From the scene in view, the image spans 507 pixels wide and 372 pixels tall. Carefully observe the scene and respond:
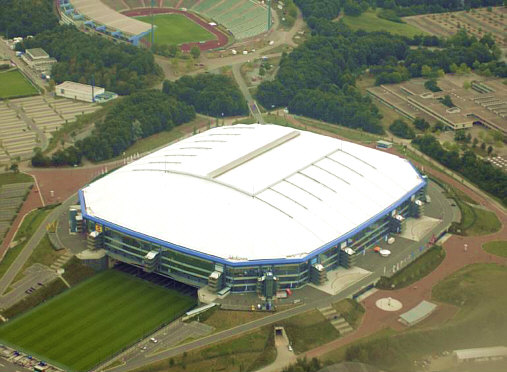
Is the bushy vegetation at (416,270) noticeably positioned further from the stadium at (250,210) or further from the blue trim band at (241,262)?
the blue trim band at (241,262)

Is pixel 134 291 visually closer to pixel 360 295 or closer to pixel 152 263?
pixel 152 263

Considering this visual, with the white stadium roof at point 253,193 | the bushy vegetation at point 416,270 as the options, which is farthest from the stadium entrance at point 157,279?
the bushy vegetation at point 416,270

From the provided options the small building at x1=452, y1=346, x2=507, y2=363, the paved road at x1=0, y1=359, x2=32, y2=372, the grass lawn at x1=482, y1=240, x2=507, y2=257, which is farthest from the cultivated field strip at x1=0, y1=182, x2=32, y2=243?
the grass lawn at x1=482, y1=240, x2=507, y2=257

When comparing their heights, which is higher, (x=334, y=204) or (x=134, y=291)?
(x=334, y=204)

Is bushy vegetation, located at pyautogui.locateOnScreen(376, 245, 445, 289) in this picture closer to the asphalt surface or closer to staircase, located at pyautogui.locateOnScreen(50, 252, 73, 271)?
the asphalt surface

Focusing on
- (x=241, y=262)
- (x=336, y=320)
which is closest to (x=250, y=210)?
(x=241, y=262)

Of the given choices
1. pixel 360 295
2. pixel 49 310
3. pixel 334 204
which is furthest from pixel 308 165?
pixel 49 310
